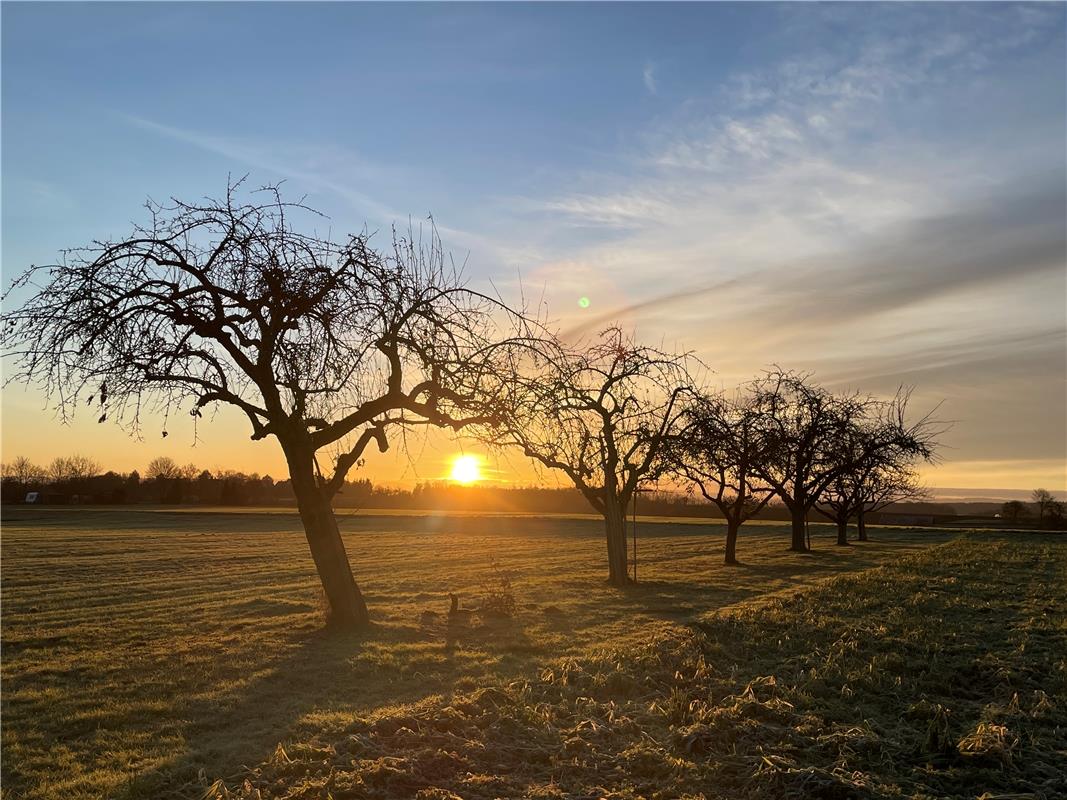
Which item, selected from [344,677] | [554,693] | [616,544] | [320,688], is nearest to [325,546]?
[344,677]

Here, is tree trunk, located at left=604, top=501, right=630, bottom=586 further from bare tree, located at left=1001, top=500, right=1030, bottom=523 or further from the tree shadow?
bare tree, located at left=1001, top=500, right=1030, bottom=523

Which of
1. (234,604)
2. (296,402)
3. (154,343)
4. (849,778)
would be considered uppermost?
(154,343)

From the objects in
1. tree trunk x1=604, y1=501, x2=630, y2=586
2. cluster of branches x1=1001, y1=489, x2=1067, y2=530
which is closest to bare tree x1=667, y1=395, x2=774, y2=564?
tree trunk x1=604, y1=501, x2=630, y2=586

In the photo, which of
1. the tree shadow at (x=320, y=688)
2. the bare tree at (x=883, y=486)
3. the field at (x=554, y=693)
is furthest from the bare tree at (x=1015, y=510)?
the tree shadow at (x=320, y=688)

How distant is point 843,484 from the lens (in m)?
39.9

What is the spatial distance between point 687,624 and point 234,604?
11780mm

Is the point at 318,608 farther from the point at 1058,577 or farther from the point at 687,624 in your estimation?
the point at 1058,577

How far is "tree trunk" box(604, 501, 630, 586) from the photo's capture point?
70.4ft

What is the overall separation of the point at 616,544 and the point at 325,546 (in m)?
10.1

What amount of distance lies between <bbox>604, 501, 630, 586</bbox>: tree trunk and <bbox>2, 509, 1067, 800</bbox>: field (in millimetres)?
1028

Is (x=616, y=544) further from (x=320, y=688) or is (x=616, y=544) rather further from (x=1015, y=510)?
(x=1015, y=510)

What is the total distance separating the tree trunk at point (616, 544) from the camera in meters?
21.5

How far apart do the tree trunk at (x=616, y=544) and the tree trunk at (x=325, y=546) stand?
29.6 feet

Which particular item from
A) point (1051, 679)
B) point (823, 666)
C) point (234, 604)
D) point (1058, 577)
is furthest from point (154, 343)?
point (1058, 577)
